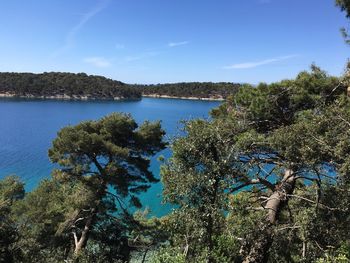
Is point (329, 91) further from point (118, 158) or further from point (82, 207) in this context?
point (82, 207)

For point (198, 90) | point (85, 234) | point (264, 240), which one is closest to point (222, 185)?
point (264, 240)

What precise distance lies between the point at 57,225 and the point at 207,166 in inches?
421

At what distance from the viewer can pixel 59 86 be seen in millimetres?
140750

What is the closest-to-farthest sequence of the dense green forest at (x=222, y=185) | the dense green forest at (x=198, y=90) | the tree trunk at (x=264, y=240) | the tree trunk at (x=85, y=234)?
the dense green forest at (x=222, y=185) → the tree trunk at (x=264, y=240) → the tree trunk at (x=85, y=234) → the dense green forest at (x=198, y=90)

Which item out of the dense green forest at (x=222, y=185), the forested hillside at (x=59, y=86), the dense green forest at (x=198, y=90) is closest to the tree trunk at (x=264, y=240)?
the dense green forest at (x=222, y=185)

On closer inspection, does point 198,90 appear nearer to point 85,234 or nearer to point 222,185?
point 85,234

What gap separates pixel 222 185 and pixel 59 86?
142764mm

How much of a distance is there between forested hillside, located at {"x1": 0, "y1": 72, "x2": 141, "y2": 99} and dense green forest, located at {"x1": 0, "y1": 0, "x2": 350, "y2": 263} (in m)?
129

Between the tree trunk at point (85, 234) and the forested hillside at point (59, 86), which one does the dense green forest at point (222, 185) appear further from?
the forested hillside at point (59, 86)

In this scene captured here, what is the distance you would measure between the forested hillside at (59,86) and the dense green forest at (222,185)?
129 meters

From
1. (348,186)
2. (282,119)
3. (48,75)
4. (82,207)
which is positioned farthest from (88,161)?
(48,75)

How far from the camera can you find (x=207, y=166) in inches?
294

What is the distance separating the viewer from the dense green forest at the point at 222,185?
745 centimetres

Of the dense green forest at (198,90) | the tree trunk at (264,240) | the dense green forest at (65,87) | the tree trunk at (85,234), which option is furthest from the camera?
the dense green forest at (198,90)
